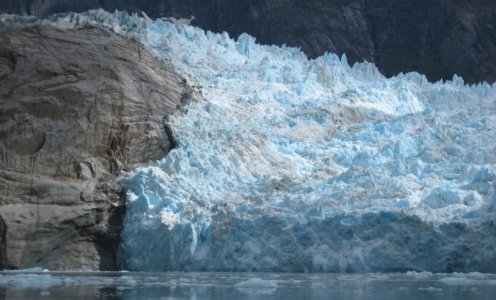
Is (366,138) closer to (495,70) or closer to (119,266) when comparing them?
(119,266)

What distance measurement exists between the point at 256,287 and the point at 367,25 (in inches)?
1625

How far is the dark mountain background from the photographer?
53250 mm

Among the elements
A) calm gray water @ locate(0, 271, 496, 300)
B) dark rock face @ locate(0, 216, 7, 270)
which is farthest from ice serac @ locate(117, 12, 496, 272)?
dark rock face @ locate(0, 216, 7, 270)

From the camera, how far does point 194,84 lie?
31.6 meters

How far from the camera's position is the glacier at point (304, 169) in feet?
79.0

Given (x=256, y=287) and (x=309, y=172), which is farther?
(x=309, y=172)

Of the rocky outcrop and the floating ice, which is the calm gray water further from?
the rocky outcrop

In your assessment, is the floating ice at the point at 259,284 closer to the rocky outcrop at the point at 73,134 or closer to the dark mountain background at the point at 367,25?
the rocky outcrop at the point at 73,134

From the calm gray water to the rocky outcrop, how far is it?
3917 mm

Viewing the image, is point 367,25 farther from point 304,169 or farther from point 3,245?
point 3,245

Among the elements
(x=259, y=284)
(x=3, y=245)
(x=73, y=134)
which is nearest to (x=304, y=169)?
(x=73, y=134)

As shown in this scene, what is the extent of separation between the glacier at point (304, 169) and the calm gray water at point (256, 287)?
5.14 feet

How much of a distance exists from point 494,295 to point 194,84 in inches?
670

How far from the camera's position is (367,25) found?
5772 cm
